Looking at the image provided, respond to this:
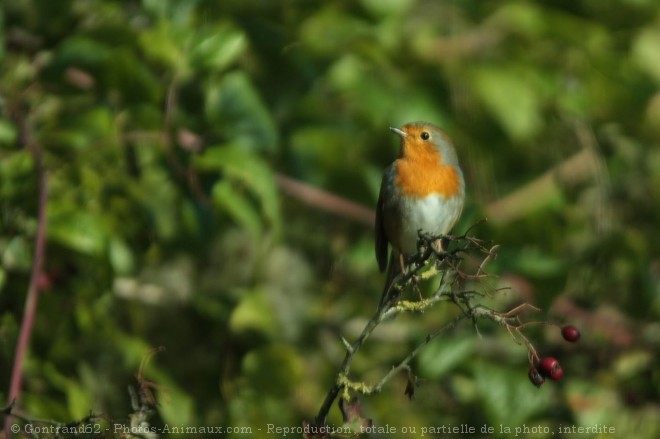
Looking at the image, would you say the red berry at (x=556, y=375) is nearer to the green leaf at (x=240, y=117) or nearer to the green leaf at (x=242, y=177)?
the green leaf at (x=242, y=177)

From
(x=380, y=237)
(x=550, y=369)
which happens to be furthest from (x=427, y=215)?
(x=550, y=369)

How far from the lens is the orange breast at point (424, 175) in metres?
3.90

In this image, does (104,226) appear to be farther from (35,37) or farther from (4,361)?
(35,37)

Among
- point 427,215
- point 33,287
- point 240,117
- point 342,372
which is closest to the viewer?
point 342,372

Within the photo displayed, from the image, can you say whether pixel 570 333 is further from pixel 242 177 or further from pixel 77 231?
pixel 77 231

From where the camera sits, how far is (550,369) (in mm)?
2414

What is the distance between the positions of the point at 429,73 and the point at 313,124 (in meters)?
0.48

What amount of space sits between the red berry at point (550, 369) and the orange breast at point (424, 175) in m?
1.50

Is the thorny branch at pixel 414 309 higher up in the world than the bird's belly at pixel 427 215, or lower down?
higher up

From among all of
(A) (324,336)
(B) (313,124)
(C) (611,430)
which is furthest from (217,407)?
(C) (611,430)

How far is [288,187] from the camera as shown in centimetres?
412

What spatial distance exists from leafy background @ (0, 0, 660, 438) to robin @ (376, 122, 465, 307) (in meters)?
0.11

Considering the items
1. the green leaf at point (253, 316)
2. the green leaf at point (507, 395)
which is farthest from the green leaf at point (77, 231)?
the green leaf at point (507, 395)

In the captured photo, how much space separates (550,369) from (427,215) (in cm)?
151
